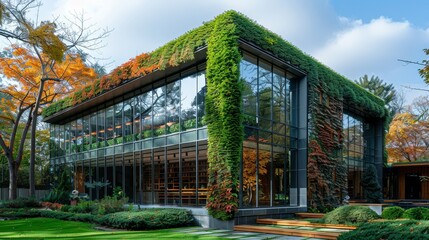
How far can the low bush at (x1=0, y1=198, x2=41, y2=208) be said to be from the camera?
73.7ft

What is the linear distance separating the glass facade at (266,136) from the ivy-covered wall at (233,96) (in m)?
0.94

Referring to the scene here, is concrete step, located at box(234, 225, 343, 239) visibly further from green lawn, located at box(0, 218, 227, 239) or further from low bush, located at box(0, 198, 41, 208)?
low bush, located at box(0, 198, 41, 208)

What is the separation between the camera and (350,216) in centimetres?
1292

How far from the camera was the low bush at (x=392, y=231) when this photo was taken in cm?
820

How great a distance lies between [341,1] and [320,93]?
9793 mm

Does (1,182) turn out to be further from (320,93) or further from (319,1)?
(319,1)

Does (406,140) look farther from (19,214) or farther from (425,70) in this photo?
(425,70)

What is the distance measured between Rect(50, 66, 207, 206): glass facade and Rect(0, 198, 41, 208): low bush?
2.81 metres

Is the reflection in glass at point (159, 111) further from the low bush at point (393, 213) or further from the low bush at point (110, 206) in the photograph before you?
the low bush at point (393, 213)

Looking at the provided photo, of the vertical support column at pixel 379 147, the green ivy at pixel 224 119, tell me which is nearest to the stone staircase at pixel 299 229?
the green ivy at pixel 224 119

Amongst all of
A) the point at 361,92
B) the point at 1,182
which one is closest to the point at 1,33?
the point at 361,92

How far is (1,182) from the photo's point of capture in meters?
33.8

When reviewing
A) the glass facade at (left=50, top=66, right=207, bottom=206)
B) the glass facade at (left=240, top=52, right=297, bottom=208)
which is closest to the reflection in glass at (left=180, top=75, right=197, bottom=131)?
the glass facade at (left=50, top=66, right=207, bottom=206)

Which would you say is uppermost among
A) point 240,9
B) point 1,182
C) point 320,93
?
point 240,9
